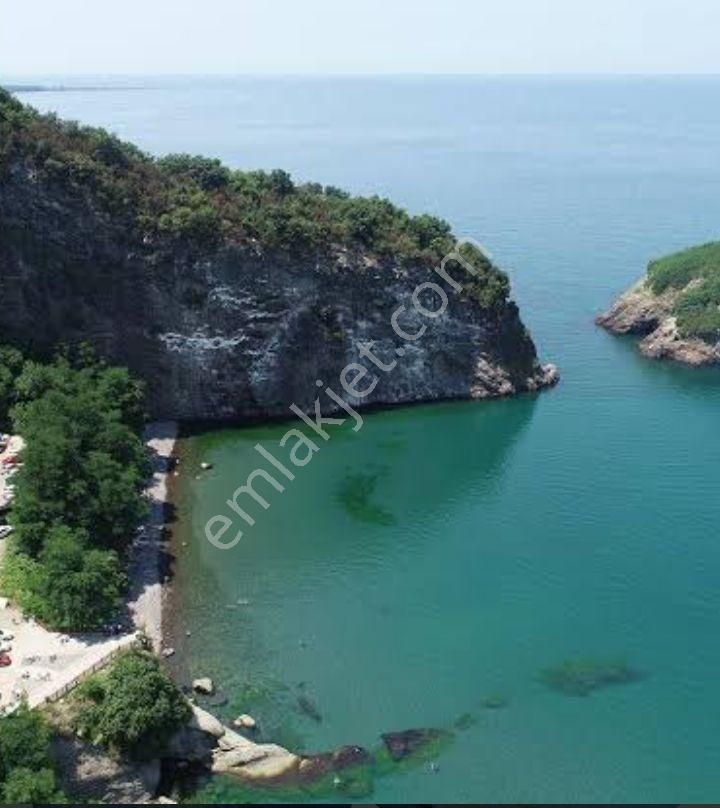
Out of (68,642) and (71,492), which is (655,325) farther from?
(68,642)

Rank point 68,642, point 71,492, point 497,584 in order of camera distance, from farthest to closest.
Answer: point 497,584, point 71,492, point 68,642

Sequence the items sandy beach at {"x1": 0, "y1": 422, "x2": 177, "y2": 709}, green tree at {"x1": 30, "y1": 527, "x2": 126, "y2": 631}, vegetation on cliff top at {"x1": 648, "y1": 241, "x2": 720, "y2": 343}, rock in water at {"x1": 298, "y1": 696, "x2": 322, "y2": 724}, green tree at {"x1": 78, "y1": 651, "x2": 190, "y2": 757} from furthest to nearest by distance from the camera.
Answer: vegetation on cliff top at {"x1": 648, "y1": 241, "x2": 720, "y2": 343} < green tree at {"x1": 30, "y1": 527, "x2": 126, "y2": 631} < rock in water at {"x1": 298, "y1": 696, "x2": 322, "y2": 724} < sandy beach at {"x1": 0, "y1": 422, "x2": 177, "y2": 709} < green tree at {"x1": 78, "y1": 651, "x2": 190, "y2": 757}

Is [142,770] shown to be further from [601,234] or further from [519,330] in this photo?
[601,234]

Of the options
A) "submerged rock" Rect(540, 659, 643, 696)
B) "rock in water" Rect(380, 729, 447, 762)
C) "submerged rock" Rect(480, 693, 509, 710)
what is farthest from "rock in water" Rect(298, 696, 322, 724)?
"submerged rock" Rect(540, 659, 643, 696)

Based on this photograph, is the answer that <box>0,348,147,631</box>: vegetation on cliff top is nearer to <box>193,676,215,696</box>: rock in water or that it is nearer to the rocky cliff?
<box>193,676,215,696</box>: rock in water

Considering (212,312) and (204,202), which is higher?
(204,202)

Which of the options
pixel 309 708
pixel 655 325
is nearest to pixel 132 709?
pixel 309 708

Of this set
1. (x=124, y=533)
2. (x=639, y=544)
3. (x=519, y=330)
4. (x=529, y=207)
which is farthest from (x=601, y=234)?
(x=124, y=533)
